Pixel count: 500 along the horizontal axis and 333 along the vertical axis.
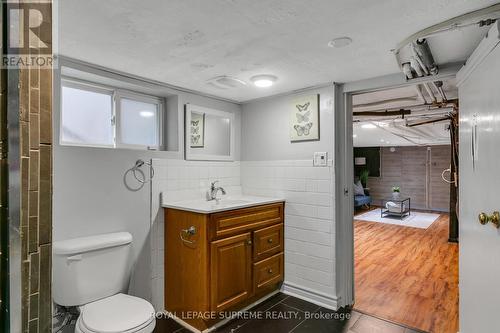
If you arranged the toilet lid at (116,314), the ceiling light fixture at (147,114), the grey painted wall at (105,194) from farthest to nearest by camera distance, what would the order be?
1. the ceiling light fixture at (147,114)
2. the grey painted wall at (105,194)
3. the toilet lid at (116,314)

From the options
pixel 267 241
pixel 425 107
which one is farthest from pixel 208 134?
pixel 425 107

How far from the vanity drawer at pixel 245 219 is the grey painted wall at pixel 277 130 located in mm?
570

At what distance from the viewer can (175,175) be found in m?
2.57

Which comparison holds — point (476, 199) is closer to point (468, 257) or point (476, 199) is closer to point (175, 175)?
point (468, 257)

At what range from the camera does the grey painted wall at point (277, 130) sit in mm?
2549

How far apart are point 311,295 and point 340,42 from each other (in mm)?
2156

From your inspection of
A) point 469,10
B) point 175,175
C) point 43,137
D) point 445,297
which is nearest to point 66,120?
point 175,175

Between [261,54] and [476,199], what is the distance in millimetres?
1555

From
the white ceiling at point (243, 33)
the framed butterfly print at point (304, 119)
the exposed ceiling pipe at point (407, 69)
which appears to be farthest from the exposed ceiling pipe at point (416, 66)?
the framed butterfly print at point (304, 119)

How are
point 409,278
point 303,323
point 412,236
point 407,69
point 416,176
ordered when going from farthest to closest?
point 416,176 < point 412,236 < point 409,278 < point 303,323 < point 407,69

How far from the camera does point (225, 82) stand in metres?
2.39

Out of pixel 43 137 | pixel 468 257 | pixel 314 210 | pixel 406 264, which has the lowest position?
pixel 406 264

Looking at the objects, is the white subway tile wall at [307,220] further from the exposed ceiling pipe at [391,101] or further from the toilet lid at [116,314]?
the toilet lid at [116,314]

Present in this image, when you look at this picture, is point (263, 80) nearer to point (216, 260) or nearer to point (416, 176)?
point (216, 260)
